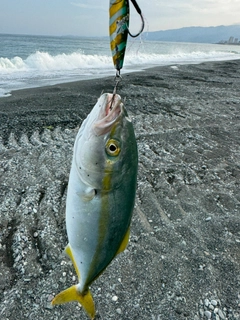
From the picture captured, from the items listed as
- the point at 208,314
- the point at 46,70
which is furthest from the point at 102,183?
the point at 46,70

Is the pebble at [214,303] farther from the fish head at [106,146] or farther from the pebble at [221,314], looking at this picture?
the fish head at [106,146]

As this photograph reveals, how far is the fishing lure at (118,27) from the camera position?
5.39 ft

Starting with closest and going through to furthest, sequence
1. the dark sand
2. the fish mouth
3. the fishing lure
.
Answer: the fish mouth → the fishing lure → the dark sand

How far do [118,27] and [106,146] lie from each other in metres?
0.72

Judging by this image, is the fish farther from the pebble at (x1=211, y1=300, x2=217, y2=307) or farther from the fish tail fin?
the pebble at (x1=211, y1=300, x2=217, y2=307)

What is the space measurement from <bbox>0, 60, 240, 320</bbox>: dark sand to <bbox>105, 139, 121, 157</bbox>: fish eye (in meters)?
2.01

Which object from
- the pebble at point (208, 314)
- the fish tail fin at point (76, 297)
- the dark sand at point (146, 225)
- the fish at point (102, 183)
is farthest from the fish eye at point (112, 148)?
the pebble at point (208, 314)

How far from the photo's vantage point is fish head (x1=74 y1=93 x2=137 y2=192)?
152cm

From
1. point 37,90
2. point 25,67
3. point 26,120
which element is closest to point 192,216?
point 26,120

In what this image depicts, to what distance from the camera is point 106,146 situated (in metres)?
1.54

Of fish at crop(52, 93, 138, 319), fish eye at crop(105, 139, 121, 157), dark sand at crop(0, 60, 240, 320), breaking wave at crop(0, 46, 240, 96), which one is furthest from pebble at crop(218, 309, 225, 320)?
breaking wave at crop(0, 46, 240, 96)

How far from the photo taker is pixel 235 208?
4.41 metres

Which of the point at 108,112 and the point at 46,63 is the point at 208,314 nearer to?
the point at 108,112

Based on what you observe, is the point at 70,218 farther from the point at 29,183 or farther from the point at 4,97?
the point at 4,97
